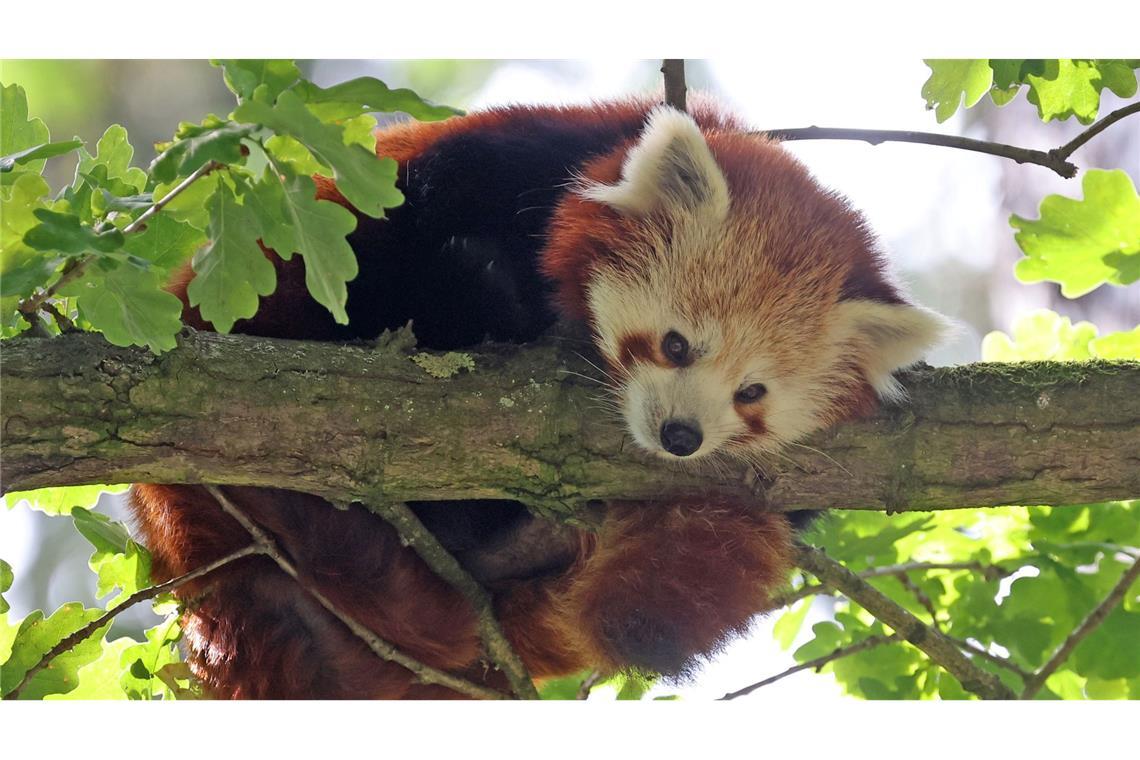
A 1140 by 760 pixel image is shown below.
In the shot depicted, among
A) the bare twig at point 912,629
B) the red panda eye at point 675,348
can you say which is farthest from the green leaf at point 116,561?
the bare twig at point 912,629

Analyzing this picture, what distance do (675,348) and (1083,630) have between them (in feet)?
4.42

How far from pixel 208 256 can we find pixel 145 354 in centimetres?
43

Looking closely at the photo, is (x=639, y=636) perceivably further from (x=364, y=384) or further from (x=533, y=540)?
(x=364, y=384)

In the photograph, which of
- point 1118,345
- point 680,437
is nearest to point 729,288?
point 680,437

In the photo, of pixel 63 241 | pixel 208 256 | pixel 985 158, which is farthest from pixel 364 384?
pixel 985 158

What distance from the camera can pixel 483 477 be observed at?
238cm

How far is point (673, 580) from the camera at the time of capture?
8.25 ft

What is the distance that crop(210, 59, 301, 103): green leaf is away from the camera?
5.62ft

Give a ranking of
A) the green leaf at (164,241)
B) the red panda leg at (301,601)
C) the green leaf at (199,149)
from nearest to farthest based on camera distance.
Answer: the green leaf at (199,149) < the green leaf at (164,241) < the red panda leg at (301,601)

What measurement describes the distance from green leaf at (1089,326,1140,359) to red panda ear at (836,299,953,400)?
534 mm

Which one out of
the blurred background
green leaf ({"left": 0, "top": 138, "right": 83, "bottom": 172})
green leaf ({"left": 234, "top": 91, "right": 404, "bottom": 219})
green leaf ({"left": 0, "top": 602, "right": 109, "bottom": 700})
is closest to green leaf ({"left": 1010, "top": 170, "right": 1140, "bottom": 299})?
the blurred background

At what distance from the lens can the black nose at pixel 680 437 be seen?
101 inches

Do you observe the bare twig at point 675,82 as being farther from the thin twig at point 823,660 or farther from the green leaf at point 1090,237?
the thin twig at point 823,660

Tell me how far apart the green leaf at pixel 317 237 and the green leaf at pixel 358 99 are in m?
0.13
